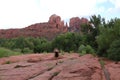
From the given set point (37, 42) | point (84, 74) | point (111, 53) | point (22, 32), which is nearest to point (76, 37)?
point (37, 42)

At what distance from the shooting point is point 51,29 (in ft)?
490

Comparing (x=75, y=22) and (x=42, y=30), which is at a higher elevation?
(x=75, y=22)

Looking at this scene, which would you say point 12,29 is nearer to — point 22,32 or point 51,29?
point 22,32

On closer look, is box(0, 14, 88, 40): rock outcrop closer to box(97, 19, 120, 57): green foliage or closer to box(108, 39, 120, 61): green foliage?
box(97, 19, 120, 57): green foliage

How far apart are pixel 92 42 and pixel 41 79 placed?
173 feet

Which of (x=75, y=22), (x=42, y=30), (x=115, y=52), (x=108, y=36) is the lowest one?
(x=115, y=52)

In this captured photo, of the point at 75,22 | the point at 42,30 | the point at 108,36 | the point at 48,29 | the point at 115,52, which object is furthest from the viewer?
the point at 75,22

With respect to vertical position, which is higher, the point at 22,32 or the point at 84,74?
the point at 22,32

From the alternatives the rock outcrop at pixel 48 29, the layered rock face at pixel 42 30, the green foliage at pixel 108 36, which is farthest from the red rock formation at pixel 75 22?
the green foliage at pixel 108 36

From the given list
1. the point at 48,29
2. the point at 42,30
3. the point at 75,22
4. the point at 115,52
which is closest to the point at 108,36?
the point at 115,52

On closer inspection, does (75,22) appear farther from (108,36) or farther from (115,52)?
(115,52)

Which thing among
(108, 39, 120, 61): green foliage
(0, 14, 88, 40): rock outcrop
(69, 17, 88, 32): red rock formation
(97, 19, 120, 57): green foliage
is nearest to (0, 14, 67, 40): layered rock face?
(0, 14, 88, 40): rock outcrop

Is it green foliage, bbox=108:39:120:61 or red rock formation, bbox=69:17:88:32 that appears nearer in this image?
green foliage, bbox=108:39:120:61

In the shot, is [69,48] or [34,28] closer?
[69,48]
